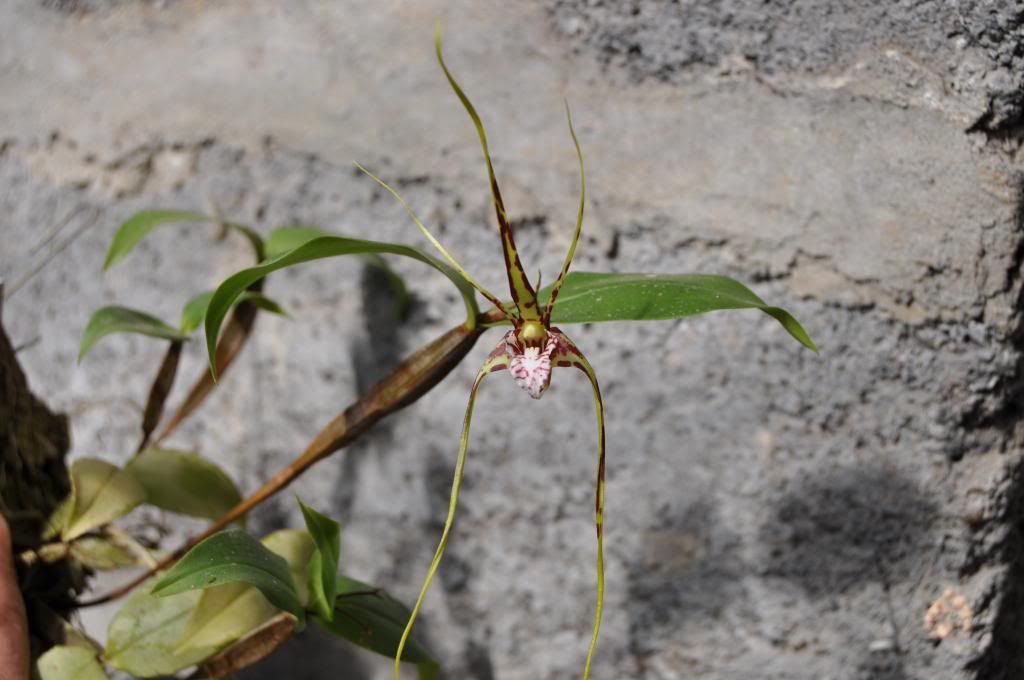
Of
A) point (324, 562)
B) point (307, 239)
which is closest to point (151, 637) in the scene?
point (324, 562)

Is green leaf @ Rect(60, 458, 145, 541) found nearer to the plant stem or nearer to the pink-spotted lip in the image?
the plant stem

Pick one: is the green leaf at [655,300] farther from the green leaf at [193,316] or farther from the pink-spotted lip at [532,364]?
the green leaf at [193,316]

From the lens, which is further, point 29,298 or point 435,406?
point 29,298

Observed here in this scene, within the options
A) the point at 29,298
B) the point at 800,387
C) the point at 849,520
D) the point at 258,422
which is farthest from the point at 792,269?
the point at 29,298

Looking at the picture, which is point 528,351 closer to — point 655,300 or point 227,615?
point 655,300

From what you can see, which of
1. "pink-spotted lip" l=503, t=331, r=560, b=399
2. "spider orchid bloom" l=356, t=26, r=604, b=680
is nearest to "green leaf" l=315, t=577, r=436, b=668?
"spider orchid bloom" l=356, t=26, r=604, b=680

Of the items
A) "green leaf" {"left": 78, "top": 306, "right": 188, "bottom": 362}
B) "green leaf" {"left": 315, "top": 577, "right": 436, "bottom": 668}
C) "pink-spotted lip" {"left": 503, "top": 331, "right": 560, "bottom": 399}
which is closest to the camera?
"pink-spotted lip" {"left": 503, "top": 331, "right": 560, "bottom": 399}

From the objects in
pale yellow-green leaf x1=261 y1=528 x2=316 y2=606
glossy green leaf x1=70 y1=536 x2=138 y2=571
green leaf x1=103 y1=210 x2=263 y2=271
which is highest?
green leaf x1=103 y1=210 x2=263 y2=271

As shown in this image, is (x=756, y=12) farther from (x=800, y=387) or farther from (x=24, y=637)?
(x=24, y=637)
